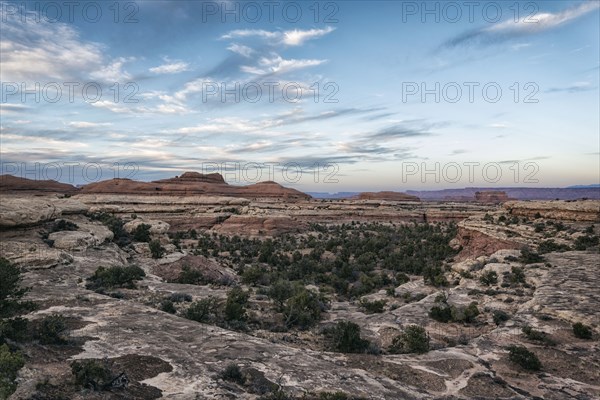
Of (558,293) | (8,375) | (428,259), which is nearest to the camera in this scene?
(8,375)

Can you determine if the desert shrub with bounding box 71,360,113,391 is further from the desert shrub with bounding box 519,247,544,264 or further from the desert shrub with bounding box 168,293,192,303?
the desert shrub with bounding box 519,247,544,264

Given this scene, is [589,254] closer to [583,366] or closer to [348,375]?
[583,366]

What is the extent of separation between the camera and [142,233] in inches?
1266

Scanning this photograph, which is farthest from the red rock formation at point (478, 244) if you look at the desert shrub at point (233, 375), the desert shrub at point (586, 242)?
the desert shrub at point (233, 375)

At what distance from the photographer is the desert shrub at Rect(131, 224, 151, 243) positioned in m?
31.5

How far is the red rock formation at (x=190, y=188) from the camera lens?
70500mm

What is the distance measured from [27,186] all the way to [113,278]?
230ft

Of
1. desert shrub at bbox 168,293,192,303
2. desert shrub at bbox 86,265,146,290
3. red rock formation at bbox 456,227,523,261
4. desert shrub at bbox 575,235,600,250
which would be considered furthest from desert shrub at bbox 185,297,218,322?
desert shrub at bbox 575,235,600,250

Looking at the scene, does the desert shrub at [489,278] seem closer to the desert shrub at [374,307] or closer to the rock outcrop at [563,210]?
the desert shrub at [374,307]

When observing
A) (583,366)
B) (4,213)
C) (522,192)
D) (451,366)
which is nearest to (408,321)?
(451,366)

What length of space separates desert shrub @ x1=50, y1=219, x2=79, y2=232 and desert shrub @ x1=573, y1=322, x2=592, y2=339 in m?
27.1

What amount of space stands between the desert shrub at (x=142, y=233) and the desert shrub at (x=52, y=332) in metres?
22.6

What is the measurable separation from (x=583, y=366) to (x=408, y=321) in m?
6.25

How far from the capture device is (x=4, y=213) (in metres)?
19.2
